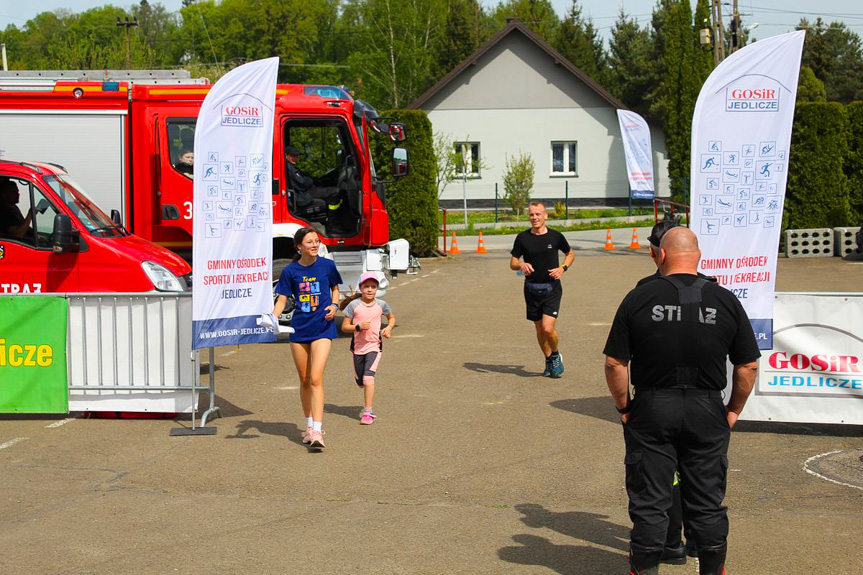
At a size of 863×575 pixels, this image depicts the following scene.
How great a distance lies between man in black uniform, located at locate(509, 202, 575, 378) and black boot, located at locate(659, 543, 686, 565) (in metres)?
5.43

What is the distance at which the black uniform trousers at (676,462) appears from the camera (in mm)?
4945

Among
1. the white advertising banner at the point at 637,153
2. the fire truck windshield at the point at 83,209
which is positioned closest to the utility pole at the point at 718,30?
the white advertising banner at the point at 637,153

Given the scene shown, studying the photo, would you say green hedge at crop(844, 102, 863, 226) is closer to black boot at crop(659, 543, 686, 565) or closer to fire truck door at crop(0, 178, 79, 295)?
fire truck door at crop(0, 178, 79, 295)

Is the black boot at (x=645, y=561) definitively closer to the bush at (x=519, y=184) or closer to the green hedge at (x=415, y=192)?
the green hedge at (x=415, y=192)

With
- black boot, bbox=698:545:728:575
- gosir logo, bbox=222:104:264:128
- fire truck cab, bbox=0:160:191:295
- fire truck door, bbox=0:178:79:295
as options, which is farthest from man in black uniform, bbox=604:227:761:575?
fire truck door, bbox=0:178:79:295

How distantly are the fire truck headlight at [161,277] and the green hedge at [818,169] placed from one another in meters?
19.1

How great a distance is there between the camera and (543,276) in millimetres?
11312

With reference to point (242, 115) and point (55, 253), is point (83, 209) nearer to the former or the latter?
point (55, 253)

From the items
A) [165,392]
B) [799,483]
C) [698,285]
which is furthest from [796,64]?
[165,392]

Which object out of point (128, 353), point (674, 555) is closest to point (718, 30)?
point (128, 353)

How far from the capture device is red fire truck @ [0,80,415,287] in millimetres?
A: 13695

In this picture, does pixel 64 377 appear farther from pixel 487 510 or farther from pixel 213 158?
pixel 487 510

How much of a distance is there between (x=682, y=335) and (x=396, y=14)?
222 ft

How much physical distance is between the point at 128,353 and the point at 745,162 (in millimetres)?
5772
